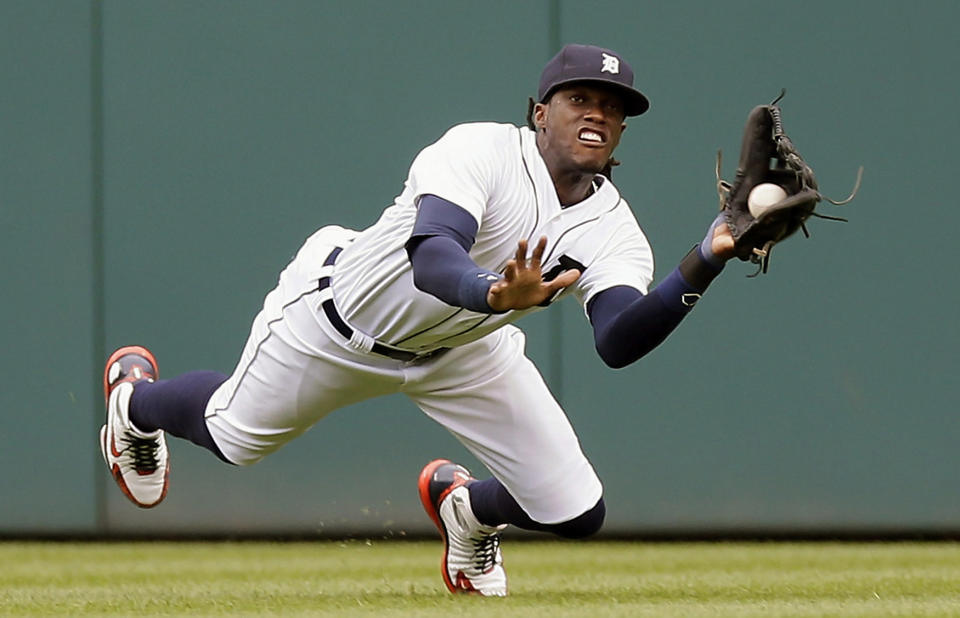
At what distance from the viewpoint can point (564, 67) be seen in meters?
4.07

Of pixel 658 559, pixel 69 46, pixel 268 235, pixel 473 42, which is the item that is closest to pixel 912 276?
pixel 658 559

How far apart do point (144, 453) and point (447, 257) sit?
5.74 ft

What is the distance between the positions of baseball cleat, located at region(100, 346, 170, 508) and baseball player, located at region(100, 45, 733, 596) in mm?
13

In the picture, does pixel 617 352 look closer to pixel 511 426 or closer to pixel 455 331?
pixel 455 331

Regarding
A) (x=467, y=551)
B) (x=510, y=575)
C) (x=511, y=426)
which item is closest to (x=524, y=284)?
(x=511, y=426)

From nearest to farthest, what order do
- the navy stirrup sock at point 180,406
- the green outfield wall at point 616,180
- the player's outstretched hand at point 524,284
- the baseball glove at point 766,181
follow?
the player's outstretched hand at point 524,284 < the baseball glove at point 766,181 < the navy stirrup sock at point 180,406 < the green outfield wall at point 616,180

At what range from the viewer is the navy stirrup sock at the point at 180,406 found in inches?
183

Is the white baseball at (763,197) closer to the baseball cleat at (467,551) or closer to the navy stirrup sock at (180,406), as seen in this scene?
the baseball cleat at (467,551)

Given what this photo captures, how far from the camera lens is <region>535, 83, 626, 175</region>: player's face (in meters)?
4.04

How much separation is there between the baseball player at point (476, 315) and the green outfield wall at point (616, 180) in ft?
5.16

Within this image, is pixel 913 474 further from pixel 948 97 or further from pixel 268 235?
pixel 268 235

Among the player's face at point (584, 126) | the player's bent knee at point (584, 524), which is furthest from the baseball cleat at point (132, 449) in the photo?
the player's face at point (584, 126)

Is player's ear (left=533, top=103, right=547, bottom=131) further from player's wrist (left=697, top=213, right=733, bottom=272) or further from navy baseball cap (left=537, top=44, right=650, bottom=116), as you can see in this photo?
player's wrist (left=697, top=213, right=733, bottom=272)

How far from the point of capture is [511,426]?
14.6 feet
